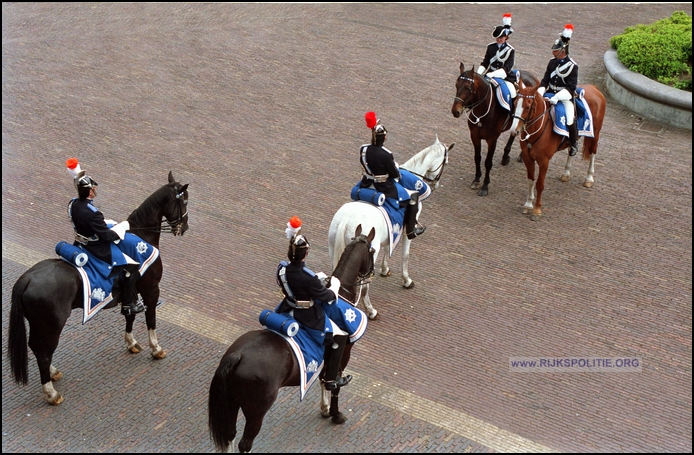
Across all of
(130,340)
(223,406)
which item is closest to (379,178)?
(130,340)

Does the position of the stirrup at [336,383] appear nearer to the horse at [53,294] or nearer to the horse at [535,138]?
the horse at [53,294]

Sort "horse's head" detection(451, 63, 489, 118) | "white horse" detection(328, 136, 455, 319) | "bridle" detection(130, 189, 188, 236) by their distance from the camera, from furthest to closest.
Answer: "horse's head" detection(451, 63, 489, 118), "white horse" detection(328, 136, 455, 319), "bridle" detection(130, 189, 188, 236)

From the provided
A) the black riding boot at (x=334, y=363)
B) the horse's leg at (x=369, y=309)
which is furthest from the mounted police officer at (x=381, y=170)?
the black riding boot at (x=334, y=363)

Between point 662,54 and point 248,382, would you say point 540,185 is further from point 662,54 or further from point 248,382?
A: point 248,382

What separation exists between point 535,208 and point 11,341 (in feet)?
29.5

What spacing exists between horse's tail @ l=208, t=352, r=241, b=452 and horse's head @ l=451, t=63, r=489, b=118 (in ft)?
24.5

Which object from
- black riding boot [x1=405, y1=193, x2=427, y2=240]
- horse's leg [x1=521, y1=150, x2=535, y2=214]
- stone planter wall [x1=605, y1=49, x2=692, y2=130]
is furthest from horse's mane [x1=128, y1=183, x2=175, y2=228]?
stone planter wall [x1=605, y1=49, x2=692, y2=130]

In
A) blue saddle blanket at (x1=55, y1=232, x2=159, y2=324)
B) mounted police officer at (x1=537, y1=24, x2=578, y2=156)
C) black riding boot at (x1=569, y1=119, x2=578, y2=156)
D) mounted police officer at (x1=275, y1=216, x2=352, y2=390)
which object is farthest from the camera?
black riding boot at (x1=569, y1=119, x2=578, y2=156)

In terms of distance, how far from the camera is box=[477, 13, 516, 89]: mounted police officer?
14062 mm

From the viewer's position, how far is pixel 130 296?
30.1ft

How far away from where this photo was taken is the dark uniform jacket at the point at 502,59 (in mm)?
14141

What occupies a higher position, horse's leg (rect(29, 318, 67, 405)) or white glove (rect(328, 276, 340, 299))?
white glove (rect(328, 276, 340, 299))

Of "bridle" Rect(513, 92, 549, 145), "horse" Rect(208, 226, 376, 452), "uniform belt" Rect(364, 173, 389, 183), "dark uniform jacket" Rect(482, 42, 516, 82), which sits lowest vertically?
"horse" Rect(208, 226, 376, 452)

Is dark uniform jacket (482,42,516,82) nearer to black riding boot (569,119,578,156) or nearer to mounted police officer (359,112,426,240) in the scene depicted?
black riding boot (569,119,578,156)
